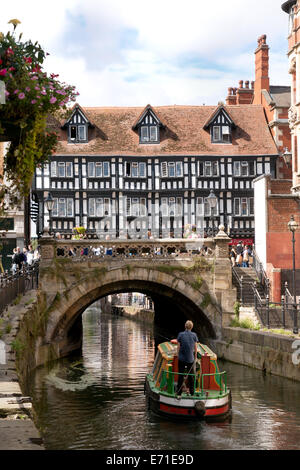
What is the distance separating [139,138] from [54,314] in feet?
84.8

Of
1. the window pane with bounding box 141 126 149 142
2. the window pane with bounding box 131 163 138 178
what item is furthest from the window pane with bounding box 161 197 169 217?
the window pane with bounding box 141 126 149 142

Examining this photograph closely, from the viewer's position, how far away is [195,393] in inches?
674

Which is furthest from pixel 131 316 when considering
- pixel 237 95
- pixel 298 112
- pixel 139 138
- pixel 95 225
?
pixel 298 112

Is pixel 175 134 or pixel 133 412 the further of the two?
pixel 175 134

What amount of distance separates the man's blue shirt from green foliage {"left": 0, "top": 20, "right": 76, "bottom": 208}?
6.85 metres

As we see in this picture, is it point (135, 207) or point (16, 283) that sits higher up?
point (135, 207)

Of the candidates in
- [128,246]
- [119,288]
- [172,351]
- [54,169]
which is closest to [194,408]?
[172,351]

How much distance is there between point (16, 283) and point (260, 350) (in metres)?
8.26

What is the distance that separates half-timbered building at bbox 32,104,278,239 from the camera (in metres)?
49.9

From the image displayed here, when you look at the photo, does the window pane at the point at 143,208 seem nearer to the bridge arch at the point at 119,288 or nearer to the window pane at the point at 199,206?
the window pane at the point at 199,206

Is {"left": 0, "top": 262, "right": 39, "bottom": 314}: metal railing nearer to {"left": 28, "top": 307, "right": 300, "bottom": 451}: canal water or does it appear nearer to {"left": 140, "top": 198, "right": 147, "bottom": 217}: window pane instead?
{"left": 28, "top": 307, "right": 300, "bottom": 451}: canal water

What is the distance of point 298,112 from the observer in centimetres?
3491

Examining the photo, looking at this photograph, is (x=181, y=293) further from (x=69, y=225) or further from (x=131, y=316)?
(x=131, y=316)

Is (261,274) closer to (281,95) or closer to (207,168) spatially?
(207,168)
